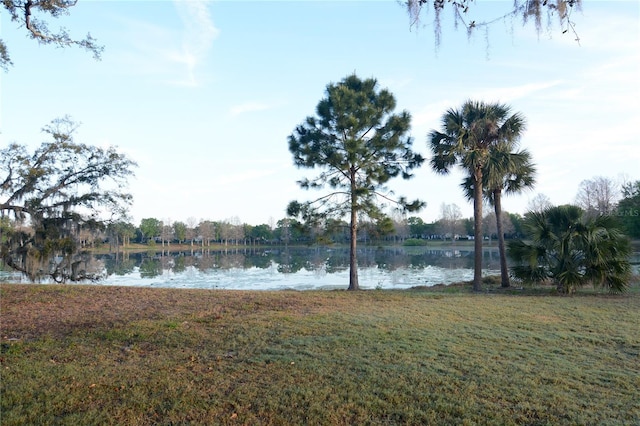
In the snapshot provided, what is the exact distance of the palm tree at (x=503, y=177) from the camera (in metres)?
14.9

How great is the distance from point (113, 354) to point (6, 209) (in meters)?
11.2

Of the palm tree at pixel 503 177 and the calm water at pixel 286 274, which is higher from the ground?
the palm tree at pixel 503 177

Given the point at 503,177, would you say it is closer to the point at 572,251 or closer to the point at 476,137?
the point at 476,137

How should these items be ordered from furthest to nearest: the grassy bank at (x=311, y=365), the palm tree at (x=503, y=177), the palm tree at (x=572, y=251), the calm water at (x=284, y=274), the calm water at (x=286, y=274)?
1. the calm water at (x=286, y=274)
2. the calm water at (x=284, y=274)
3. the palm tree at (x=503, y=177)
4. the palm tree at (x=572, y=251)
5. the grassy bank at (x=311, y=365)

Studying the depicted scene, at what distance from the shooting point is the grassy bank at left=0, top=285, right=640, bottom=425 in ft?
11.9

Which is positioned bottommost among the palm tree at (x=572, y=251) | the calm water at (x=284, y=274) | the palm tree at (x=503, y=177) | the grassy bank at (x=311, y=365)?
the calm water at (x=284, y=274)

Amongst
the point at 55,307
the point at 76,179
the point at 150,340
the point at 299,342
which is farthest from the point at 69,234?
the point at 299,342

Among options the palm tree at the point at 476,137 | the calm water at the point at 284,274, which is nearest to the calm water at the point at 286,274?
the calm water at the point at 284,274

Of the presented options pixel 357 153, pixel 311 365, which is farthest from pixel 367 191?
pixel 311 365

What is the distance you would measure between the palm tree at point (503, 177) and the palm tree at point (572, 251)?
1.91m

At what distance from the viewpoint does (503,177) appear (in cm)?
1557

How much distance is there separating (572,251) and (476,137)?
5.23 meters

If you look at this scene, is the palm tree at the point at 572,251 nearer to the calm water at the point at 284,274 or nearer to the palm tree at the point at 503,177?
the palm tree at the point at 503,177

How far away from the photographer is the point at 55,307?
28.2 feet
